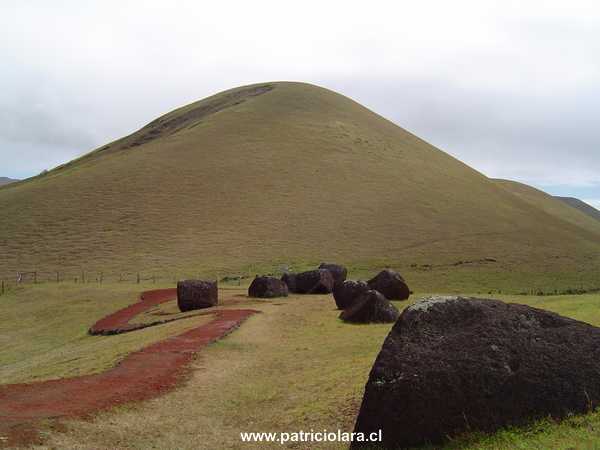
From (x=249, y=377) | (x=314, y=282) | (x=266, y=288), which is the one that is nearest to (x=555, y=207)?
(x=314, y=282)

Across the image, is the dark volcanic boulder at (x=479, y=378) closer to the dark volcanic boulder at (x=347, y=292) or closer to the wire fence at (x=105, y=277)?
the dark volcanic boulder at (x=347, y=292)

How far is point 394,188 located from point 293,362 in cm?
7032

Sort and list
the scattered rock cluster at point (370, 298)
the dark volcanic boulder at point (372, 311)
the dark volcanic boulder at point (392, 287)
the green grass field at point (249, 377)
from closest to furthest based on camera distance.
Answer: the green grass field at point (249, 377)
the dark volcanic boulder at point (372, 311)
the scattered rock cluster at point (370, 298)
the dark volcanic boulder at point (392, 287)

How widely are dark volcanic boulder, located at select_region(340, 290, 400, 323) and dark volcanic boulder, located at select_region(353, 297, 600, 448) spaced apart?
51.6 ft

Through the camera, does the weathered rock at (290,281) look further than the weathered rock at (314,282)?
Yes

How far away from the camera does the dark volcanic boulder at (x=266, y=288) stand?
36375mm

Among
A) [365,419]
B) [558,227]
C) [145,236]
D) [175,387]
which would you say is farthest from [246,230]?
[365,419]

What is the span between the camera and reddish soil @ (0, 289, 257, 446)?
12.0 metres

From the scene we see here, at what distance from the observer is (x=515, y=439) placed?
9.00m

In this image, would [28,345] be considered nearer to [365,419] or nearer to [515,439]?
[365,419]

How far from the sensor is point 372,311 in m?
26.3

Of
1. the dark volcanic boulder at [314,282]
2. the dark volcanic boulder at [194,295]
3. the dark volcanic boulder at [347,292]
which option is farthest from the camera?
the dark volcanic boulder at [314,282]

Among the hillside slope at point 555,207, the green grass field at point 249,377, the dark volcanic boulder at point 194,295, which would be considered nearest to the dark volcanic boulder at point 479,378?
the green grass field at point 249,377

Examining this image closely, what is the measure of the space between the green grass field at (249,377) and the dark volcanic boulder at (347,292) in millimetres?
816
